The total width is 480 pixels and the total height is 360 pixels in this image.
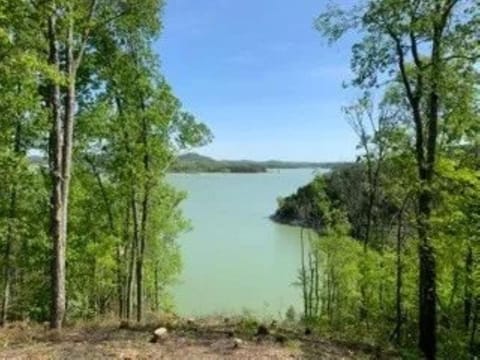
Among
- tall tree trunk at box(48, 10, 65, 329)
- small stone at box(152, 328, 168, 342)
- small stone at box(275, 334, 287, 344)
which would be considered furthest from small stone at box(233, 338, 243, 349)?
tall tree trunk at box(48, 10, 65, 329)

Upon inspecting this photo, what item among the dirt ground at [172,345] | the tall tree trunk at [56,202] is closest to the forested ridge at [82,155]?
the tall tree trunk at [56,202]

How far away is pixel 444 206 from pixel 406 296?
36.1 feet

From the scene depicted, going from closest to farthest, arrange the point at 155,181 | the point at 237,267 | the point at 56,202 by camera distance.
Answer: the point at 56,202 → the point at 155,181 → the point at 237,267

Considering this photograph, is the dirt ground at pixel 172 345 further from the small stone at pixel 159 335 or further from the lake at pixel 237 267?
the lake at pixel 237 267

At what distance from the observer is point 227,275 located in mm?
45312

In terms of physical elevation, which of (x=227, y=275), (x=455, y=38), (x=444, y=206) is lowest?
(x=227, y=275)

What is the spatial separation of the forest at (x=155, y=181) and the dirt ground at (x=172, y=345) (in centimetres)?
117

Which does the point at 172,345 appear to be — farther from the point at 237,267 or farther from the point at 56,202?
the point at 237,267

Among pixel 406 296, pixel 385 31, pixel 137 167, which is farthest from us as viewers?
pixel 406 296

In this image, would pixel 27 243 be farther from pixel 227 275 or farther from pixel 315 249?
pixel 227 275

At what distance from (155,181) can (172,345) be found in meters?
12.2

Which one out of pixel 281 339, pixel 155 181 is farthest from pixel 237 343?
pixel 155 181

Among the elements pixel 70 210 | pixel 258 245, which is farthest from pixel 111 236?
pixel 258 245

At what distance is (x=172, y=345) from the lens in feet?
29.9
